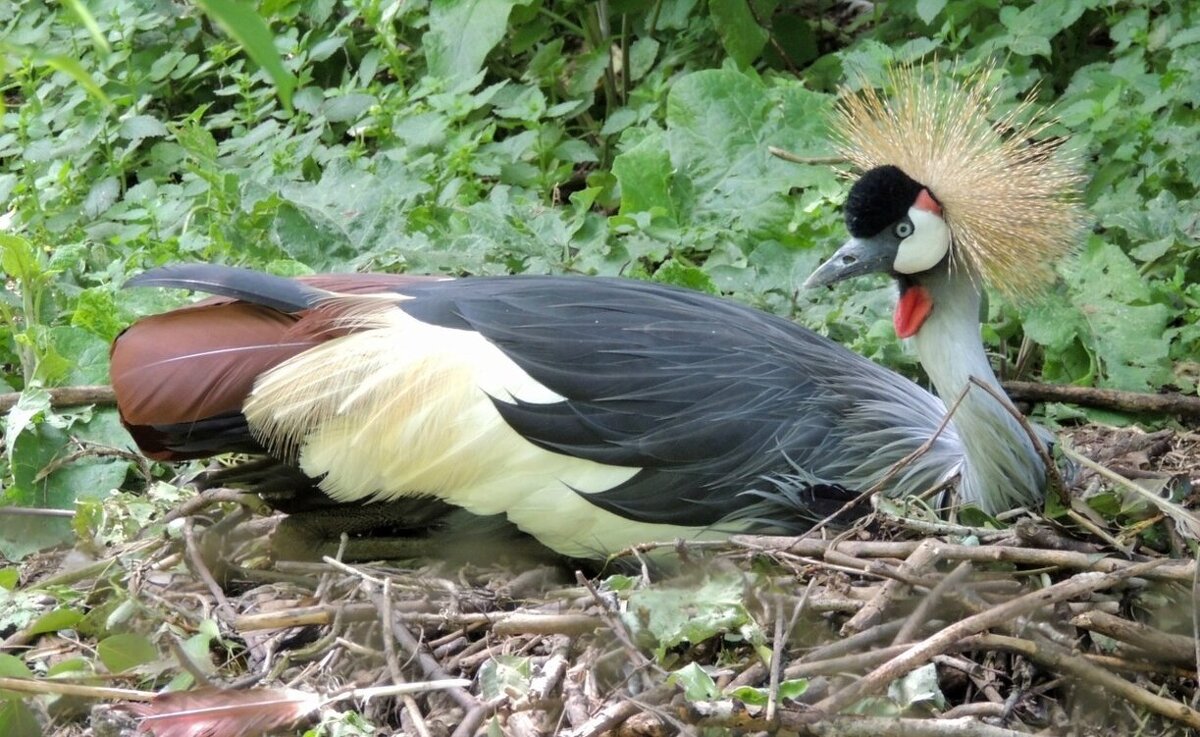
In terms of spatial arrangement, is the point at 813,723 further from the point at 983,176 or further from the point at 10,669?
the point at 983,176

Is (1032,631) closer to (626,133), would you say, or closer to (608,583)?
(608,583)

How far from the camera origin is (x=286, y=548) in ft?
8.00

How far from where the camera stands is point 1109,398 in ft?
9.09

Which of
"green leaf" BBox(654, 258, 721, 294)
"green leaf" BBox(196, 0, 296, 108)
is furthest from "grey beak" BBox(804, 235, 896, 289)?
"green leaf" BBox(196, 0, 296, 108)

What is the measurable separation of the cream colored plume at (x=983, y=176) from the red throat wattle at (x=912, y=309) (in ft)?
0.28

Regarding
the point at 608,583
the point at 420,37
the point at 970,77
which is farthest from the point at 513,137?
the point at 608,583

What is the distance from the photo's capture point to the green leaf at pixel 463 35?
3.78 m

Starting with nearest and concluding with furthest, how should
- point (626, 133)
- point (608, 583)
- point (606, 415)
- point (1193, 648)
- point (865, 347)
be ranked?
point (1193, 648), point (608, 583), point (606, 415), point (865, 347), point (626, 133)

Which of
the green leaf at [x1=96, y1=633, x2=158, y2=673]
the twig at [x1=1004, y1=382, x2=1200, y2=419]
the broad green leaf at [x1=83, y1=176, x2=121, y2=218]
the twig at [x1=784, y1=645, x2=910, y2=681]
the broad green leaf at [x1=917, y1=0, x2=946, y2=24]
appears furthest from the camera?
the broad green leaf at [x1=83, y1=176, x2=121, y2=218]

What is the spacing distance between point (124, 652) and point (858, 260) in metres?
1.34

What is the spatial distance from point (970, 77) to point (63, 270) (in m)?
1.96

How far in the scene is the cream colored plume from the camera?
2.42 meters

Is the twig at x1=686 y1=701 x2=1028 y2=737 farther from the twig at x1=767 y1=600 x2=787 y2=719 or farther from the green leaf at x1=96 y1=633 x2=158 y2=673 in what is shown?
the green leaf at x1=96 y1=633 x2=158 y2=673

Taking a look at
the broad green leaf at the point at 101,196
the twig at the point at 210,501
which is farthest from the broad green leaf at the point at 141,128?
the twig at the point at 210,501
